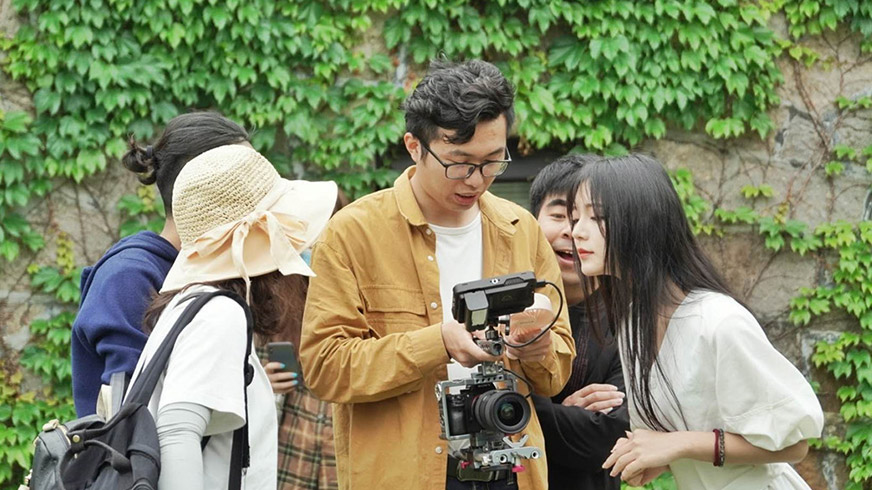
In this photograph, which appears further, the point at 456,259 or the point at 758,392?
the point at 456,259

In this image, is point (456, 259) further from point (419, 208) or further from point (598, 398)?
point (598, 398)

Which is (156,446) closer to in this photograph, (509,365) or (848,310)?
(509,365)

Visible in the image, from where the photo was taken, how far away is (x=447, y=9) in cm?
525

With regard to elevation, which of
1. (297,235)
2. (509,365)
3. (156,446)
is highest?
(297,235)

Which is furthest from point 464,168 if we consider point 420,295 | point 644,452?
point 644,452

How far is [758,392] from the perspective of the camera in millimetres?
2301

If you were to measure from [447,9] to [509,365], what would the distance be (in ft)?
9.17

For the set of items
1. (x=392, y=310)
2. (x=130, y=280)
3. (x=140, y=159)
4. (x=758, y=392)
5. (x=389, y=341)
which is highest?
(x=140, y=159)

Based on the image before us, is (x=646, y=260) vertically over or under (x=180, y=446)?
over

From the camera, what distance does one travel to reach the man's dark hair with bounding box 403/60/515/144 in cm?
278

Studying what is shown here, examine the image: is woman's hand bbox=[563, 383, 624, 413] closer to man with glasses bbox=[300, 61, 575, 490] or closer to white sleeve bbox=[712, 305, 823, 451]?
man with glasses bbox=[300, 61, 575, 490]

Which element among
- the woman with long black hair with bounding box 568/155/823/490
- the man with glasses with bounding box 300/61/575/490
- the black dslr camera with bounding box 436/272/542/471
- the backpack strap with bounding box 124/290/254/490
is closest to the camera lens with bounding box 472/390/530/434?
the black dslr camera with bounding box 436/272/542/471

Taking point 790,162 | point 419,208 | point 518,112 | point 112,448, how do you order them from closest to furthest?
1. point 112,448
2. point 419,208
3. point 518,112
4. point 790,162

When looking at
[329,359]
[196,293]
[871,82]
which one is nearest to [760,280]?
[871,82]
